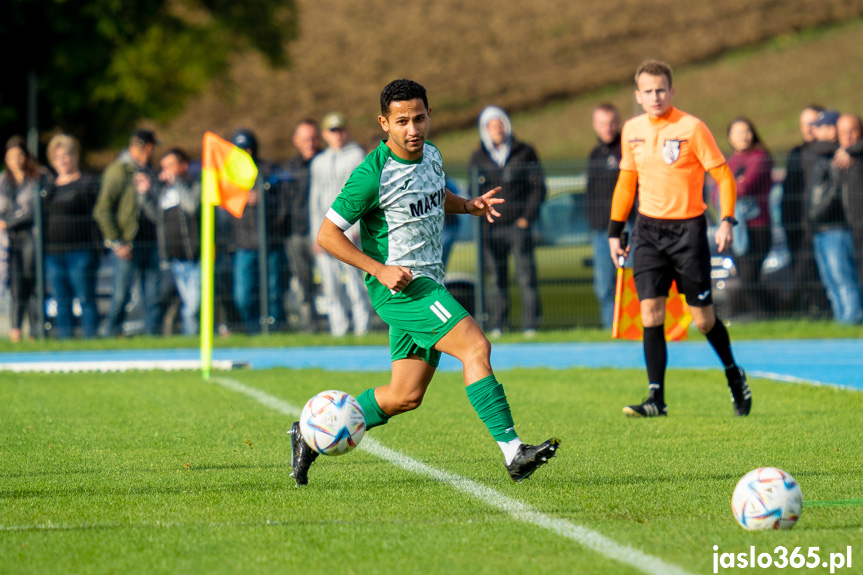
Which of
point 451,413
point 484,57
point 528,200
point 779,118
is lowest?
point 451,413

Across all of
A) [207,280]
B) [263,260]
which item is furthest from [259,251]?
[207,280]

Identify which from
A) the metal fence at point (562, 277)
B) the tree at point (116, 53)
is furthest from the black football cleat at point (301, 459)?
the tree at point (116, 53)

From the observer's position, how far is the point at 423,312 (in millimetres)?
6078

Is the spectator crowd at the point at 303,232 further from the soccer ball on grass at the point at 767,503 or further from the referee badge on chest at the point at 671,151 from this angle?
the soccer ball on grass at the point at 767,503

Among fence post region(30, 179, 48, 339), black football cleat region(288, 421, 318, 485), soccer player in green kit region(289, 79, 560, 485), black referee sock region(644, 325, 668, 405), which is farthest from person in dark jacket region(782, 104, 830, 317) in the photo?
black football cleat region(288, 421, 318, 485)

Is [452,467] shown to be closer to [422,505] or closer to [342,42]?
[422,505]

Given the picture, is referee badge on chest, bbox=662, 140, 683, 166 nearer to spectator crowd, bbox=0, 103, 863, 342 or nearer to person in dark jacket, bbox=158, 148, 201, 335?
spectator crowd, bbox=0, 103, 863, 342

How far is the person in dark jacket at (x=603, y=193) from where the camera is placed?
14.4m

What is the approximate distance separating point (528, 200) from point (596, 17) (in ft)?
164

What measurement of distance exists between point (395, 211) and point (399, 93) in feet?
1.92

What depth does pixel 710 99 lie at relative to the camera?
2019 inches

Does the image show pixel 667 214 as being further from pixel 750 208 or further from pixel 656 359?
pixel 750 208

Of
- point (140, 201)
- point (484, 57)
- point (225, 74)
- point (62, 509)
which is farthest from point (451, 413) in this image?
point (484, 57)

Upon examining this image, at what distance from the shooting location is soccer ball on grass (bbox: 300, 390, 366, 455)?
240 inches
